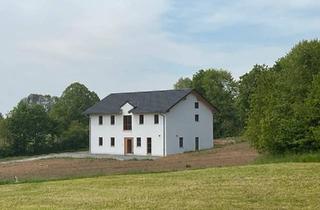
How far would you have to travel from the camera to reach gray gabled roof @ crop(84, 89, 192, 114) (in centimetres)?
6388

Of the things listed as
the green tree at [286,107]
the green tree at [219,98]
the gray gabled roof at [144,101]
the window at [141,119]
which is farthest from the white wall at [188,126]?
the green tree at [286,107]

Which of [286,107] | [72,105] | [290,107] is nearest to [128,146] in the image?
[72,105]

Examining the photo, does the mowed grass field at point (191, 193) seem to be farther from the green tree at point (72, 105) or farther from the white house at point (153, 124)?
the green tree at point (72, 105)

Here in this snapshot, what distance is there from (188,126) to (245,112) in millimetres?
17500

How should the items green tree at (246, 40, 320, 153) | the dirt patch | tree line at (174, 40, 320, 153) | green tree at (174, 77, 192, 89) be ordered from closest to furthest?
the dirt patch
tree line at (174, 40, 320, 153)
green tree at (246, 40, 320, 153)
green tree at (174, 77, 192, 89)

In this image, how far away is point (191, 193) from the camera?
51.2 ft

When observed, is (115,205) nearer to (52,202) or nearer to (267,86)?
(52,202)

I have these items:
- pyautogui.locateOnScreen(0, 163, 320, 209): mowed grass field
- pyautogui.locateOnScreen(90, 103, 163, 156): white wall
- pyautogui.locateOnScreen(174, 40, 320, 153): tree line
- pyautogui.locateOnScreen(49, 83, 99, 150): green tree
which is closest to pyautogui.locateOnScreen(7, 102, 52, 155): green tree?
pyautogui.locateOnScreen(49, 83, 99, 150): green tree

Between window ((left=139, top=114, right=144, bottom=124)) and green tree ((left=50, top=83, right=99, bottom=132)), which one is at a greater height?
green tree ((left=50, top=83, right=99, bottom=132))

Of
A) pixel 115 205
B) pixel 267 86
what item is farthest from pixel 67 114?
pixel 115 205

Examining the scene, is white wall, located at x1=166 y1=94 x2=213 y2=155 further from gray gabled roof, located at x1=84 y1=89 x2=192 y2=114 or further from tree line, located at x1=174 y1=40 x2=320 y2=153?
tree line, located at x1=174 y1=40 x2=320 y2=153

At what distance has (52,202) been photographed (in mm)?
14805

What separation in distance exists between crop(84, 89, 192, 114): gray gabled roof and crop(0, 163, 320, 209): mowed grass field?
139ft

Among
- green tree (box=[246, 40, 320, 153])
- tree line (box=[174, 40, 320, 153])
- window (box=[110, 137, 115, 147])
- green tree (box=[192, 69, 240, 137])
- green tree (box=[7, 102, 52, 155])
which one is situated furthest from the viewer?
green tree (box=[192, 69, 240, 137])
